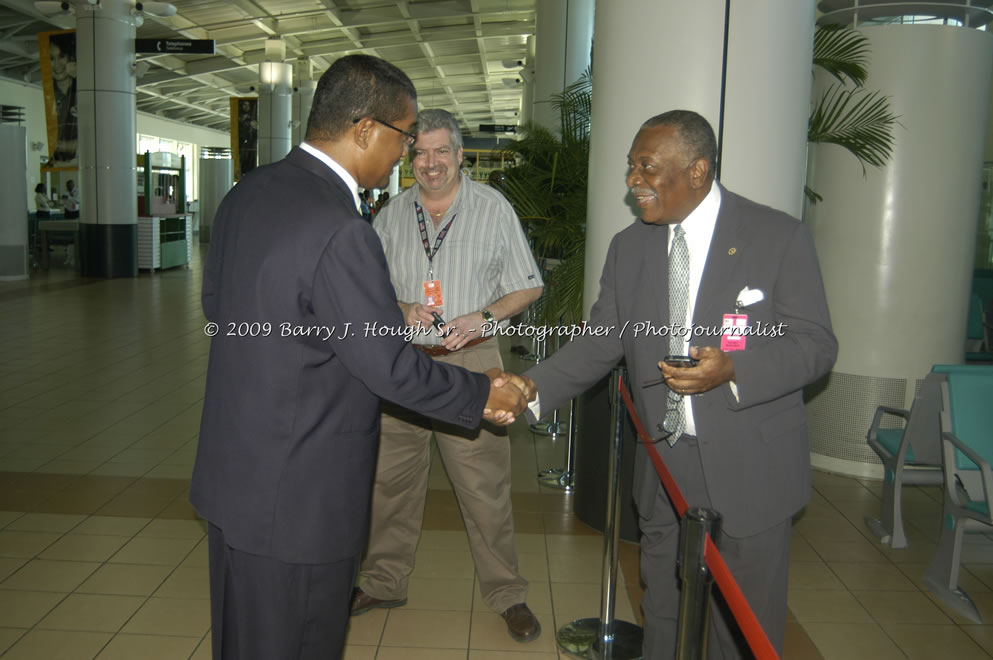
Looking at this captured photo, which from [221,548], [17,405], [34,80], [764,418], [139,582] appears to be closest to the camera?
[221,548]

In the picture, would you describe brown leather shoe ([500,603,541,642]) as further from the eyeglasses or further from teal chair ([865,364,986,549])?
teal chair ([865,364,986,549])

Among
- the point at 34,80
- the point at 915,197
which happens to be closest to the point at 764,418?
the point at 915,197

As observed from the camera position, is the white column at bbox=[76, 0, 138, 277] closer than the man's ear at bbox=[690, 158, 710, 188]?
No

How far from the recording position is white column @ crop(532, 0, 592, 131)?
1159 cm

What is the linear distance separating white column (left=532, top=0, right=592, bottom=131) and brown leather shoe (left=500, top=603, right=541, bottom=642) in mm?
8931

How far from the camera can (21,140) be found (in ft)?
49.2

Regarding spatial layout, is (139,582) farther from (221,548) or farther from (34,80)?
(34,80)

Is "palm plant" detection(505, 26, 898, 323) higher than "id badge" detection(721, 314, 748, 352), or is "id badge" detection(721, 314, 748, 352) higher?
"palm plant" detection(505, 26, 898, 323)

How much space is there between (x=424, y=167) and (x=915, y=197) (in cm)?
343

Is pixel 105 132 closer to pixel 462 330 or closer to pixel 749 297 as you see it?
pixel 462 330

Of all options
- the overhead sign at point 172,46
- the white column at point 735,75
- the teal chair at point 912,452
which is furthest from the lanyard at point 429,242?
the overhead sign at point 172,46

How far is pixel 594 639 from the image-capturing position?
3188 mm

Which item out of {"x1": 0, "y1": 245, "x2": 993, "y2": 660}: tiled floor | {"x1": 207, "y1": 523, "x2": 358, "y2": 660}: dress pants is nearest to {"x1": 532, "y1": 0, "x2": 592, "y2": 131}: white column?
{"x1": 0, "y1": 245, "x2": 993, "y2": 660}: tiled floor

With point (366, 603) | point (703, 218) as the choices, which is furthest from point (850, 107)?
point (366, 603)
